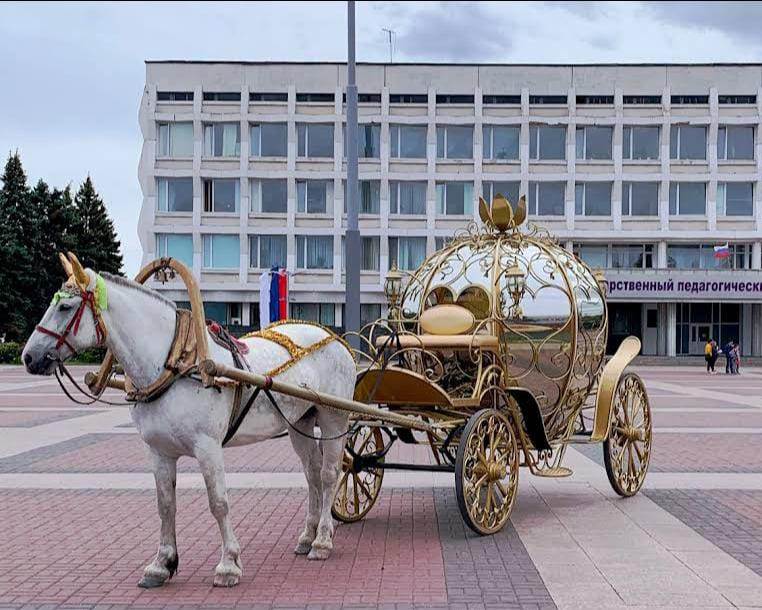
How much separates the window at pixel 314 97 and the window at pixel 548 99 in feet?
37.3

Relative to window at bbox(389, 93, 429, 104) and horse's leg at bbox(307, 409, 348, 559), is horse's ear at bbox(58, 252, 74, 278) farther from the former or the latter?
window at bbox(389, 93, 429, 104)

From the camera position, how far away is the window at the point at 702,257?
52.8m

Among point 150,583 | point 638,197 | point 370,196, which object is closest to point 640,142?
point 638,197

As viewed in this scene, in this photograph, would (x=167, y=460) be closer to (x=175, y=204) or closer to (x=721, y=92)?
(x=175, y=204)

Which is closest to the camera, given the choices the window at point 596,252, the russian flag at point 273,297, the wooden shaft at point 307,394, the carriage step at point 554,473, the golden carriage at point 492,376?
the wooden shaft at point 307,394

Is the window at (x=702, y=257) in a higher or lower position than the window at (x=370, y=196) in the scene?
lower

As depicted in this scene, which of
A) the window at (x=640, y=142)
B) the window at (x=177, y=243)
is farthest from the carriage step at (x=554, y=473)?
the window at (x=640, y=142)

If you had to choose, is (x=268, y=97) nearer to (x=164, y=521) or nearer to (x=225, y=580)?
(x=164, y=521)

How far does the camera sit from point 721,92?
174 ft

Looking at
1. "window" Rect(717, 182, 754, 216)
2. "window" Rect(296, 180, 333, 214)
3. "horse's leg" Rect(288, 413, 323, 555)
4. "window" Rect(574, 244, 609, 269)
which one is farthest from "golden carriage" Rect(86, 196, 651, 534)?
"window" Rect(717, 182, 754, 216)

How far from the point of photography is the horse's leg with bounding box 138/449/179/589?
6.50 metres

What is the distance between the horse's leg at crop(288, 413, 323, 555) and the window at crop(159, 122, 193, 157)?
Answer: 4656 cm

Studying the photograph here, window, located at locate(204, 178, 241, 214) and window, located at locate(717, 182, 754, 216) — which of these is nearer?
window, located at locate(204, 178, 241, 214)

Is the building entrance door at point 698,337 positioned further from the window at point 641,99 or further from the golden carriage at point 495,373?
the golden carriage at point 495,373
